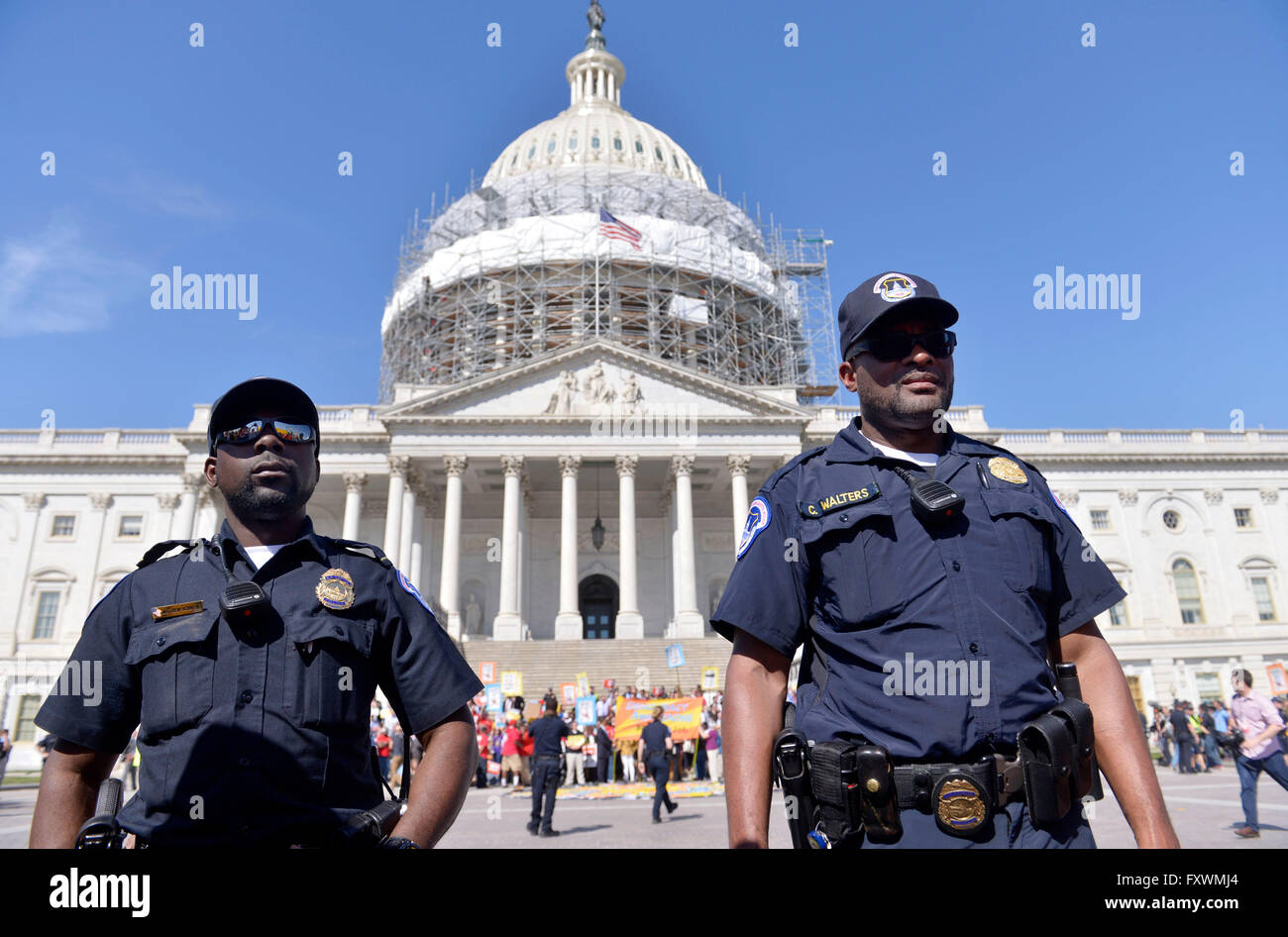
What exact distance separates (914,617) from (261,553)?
8.17 ft

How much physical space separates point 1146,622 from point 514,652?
3506 cm

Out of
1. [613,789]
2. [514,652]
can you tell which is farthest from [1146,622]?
[613,789]

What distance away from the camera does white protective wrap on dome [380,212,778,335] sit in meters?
55.2

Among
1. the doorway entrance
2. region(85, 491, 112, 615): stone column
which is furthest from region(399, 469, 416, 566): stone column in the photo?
region(85, 491, 112, 615): stone column

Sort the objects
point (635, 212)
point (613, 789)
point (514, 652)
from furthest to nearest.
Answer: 1. point (635, 212)
2. point (514, 652)
3. point (613, 789)

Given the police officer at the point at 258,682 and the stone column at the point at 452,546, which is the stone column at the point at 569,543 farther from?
the police officer at the point at 258,682

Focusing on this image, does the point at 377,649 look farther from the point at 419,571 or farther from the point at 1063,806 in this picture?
the point at 419,571

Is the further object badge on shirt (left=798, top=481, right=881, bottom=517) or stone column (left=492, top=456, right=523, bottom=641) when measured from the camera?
stone column (left=492, top=456, right=523, bottom=641)

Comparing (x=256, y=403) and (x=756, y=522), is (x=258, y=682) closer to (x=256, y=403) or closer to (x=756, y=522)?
(x=256, y=403)

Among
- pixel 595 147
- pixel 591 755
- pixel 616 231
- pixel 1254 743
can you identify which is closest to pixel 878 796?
pixel 1254 743

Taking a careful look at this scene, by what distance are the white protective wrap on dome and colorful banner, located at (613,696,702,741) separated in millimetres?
34860

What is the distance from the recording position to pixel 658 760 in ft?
51.5

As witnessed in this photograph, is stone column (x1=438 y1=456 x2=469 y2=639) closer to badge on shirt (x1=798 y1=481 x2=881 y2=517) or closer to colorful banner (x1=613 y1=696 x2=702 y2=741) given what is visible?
colorful banner (x1=613 y1=696 x2=702 y2=741)

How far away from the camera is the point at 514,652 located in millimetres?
37938
